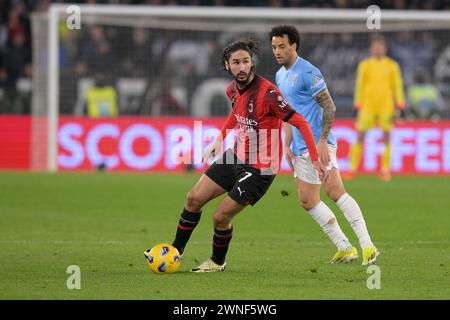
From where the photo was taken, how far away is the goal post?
22.5 m

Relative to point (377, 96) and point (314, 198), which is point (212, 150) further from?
point (377, 96)

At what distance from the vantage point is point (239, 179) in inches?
361

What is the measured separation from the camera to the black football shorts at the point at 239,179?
9086 mm

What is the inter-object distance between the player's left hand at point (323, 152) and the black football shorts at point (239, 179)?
505 millimetres

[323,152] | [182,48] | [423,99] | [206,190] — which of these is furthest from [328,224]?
[182,48]

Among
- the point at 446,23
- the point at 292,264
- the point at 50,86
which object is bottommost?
the point at 292,264

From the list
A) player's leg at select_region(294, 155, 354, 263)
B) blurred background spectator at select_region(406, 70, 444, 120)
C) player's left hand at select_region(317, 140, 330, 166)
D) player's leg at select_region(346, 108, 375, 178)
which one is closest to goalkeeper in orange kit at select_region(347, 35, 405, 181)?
player's leg at select_region(346, 108, 375, 178)

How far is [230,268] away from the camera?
9.62m

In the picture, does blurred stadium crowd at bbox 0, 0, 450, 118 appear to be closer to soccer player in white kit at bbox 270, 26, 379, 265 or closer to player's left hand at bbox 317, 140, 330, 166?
soccer player in white kit at bbox 270, 26, 379, 265

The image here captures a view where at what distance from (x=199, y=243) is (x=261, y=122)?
9.38ft

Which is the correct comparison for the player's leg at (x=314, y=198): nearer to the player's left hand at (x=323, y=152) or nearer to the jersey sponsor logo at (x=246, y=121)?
the player's left hand at (x=323, y=152)
